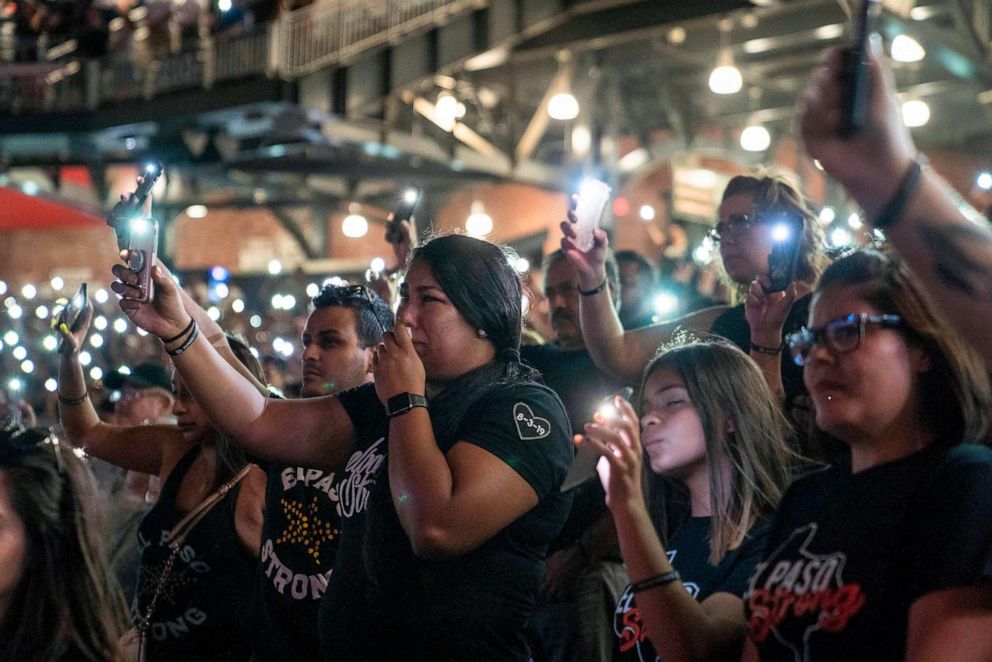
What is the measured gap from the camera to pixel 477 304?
2.94m

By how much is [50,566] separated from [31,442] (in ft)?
0.93

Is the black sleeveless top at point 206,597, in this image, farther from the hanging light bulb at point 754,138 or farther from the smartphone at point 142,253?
the hanging light bulb at point 754,138

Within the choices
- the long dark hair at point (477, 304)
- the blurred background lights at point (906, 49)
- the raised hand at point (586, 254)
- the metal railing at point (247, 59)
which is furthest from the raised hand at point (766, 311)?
the metal railing at point (247, 59)

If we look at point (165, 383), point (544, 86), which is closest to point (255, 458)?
point (165, 383)

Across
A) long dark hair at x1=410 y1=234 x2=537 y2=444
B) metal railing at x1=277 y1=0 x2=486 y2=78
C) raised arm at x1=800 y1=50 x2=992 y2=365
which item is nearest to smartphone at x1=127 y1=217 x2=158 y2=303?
long dark hair at x1=410 y1=234 x2=537 y2=444

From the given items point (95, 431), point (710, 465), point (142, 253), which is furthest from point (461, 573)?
point (95, 431)

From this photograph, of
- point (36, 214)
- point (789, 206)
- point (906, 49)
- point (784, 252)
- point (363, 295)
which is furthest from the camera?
point (36, 214)

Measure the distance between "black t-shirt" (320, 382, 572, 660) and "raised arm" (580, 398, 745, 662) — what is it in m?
0.45

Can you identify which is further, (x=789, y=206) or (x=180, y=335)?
(x=789, y=206)

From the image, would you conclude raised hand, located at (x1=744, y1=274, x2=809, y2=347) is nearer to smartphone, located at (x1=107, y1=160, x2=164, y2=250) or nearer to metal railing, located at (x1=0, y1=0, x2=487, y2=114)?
smartphone, located at (x1=107, y1=160, x2=164, y2=250)

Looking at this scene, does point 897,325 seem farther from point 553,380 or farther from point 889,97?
point 553,380

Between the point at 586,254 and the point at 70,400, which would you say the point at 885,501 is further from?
the point at 70,400

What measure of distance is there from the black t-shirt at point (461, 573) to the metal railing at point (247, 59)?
11.2m

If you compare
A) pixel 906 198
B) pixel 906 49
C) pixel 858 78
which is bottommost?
pixel 906 198
